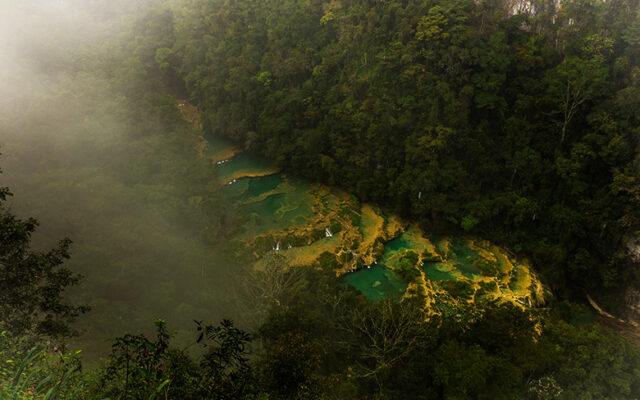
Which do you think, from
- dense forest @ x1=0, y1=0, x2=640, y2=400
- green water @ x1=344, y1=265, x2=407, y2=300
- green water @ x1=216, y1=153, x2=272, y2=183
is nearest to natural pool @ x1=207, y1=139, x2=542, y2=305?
green water @ x1=344, y1=265, x2=407, y2=300

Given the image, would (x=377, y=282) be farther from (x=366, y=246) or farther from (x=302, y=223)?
(x=302, y=223)

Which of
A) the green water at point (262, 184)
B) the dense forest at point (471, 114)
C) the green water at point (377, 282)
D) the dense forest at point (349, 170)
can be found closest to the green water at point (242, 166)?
the green water at point (262, 184)

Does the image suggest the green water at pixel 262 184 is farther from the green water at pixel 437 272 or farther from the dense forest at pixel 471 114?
the green water at pixel 437 272

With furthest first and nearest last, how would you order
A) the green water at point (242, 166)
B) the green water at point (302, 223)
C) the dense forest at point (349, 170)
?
1. the green water at point (242, 166)
2. the green water at point (302, 223)
3. the dense forest at point (349, 170)

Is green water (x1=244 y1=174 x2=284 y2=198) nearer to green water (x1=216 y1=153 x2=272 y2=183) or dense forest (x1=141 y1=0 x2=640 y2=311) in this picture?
green water (x1=216 y1=153 x2=272 y2=183)

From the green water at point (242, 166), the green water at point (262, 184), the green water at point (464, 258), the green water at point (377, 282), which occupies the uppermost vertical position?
the green water at point (242, 166)

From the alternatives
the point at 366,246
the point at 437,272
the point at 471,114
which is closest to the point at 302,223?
the point at 366,246
